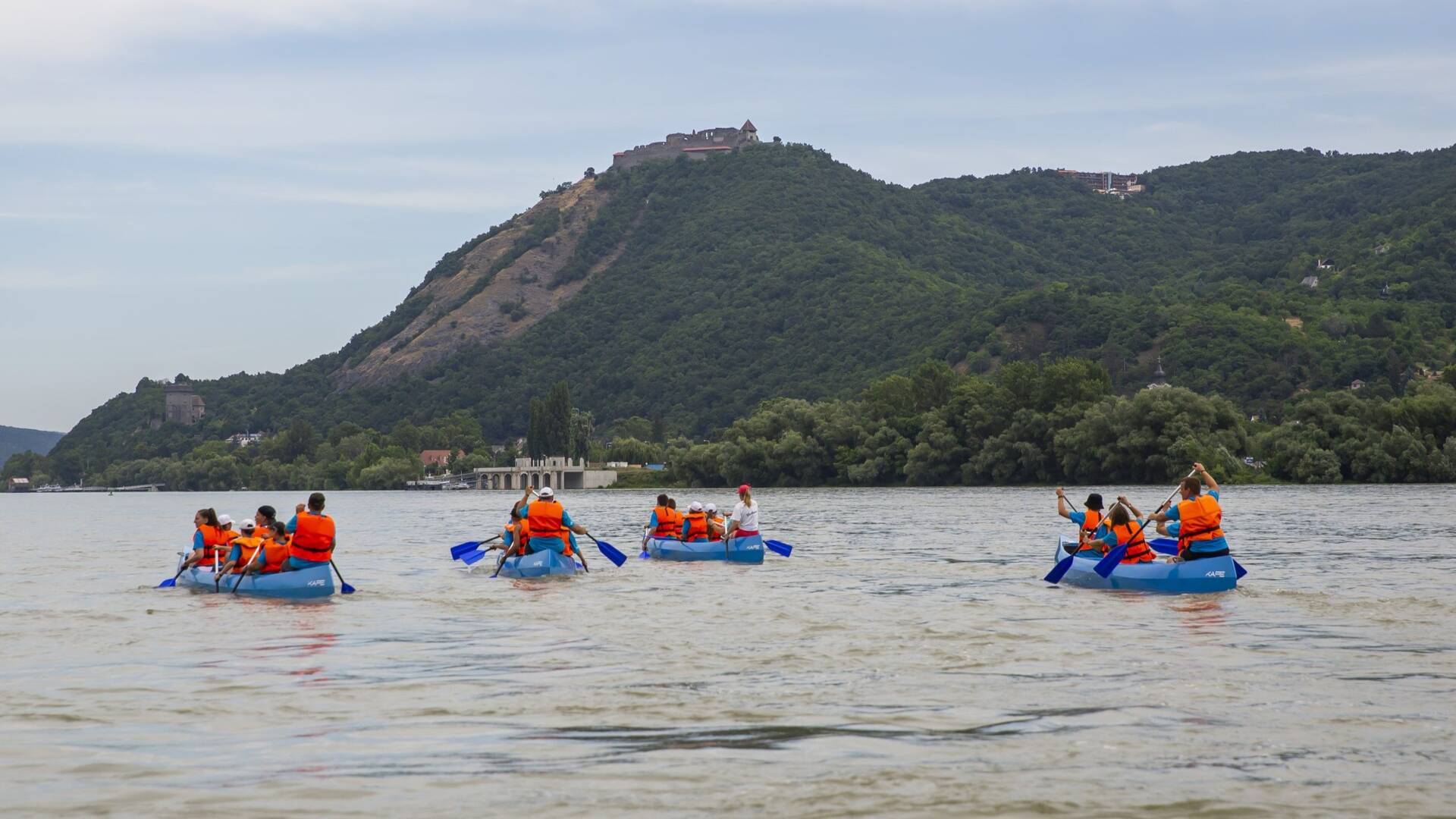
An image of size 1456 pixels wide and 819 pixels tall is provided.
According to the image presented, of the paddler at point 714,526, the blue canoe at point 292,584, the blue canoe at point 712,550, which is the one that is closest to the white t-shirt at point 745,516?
the blue canoe at point 712,550

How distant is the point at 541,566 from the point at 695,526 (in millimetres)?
5496

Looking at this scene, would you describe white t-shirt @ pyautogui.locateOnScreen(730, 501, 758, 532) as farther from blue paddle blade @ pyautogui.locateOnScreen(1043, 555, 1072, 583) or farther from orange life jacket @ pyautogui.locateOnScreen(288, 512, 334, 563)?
orange life jacket @ pyautogui.locateOnScreen(288, 512, 334, 563)

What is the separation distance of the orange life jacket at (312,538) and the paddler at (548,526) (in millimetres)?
5104

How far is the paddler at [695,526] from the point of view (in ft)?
115

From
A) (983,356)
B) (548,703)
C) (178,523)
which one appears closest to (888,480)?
(983,356)

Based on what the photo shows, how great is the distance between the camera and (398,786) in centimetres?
1084

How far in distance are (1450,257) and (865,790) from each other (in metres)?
148

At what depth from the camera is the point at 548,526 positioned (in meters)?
30.1

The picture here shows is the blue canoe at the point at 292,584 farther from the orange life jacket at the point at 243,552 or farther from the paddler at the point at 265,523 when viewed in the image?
the paddler at the point at 265,523

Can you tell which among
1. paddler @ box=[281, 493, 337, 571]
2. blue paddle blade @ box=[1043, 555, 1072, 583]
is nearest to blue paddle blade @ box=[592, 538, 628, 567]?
paddler @ box=[281, 493, 337, 571]

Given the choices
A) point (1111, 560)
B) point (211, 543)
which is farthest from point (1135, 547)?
point (211, 543)

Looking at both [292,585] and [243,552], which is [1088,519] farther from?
[243,552]

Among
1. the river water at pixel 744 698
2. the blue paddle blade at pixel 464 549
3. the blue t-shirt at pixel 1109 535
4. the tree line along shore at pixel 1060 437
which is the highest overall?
the tree line along shore at pixel 1060 437

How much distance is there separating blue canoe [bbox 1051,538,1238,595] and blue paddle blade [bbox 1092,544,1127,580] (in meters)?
0.06
